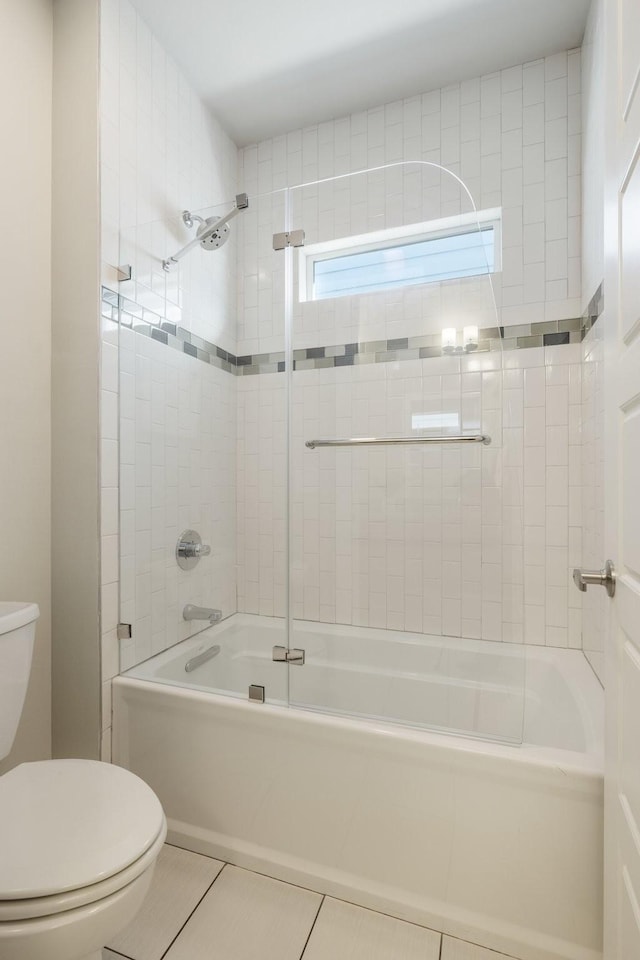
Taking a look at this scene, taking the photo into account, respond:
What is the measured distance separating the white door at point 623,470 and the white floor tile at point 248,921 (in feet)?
2.38

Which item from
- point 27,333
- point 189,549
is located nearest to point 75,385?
point 27,333

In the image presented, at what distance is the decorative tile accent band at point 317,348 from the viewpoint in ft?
5.42

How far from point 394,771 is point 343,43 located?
8.36ft

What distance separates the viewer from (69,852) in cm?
93

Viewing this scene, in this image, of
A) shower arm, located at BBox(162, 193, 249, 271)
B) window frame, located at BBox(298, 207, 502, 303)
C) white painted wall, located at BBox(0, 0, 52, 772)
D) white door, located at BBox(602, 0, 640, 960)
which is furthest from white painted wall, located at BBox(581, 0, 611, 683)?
white painted wall, located at BBox(0, 0, 52, 772)

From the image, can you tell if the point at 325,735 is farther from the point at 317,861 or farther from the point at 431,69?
the point at 431,69

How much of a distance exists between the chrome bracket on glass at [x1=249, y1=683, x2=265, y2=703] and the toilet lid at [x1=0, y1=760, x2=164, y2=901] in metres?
0.41

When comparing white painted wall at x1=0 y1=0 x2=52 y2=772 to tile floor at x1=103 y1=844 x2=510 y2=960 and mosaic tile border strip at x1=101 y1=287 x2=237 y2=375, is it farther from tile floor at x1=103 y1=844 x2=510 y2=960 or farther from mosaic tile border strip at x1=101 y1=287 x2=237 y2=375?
tile floor at x1=103 y1=844 x2=510 y2=960

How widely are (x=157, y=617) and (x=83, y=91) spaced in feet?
5.86

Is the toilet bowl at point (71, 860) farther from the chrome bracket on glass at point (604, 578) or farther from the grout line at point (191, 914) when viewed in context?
the chrome bracket on glass at point (604, 578)

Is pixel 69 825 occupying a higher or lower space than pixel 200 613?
lower

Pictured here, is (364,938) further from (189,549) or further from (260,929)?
(189,549)

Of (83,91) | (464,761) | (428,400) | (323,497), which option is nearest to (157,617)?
(323,497)

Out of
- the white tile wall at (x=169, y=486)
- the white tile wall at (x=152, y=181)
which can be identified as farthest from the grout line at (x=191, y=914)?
the white tile wall at (x=152, y=181)
